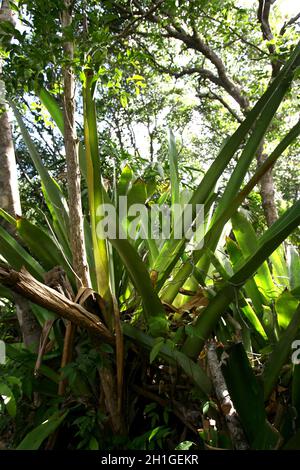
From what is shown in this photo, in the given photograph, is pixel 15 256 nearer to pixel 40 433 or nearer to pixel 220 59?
pixel 40 433

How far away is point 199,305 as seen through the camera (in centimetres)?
143

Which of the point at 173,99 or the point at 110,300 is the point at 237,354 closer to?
the point at 110,300

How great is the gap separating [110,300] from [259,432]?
22.0 inches

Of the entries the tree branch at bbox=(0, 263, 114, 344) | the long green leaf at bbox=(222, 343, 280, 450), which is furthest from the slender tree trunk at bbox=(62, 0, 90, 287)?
the long green leaf at bbox=(222, 343, 280, 450)

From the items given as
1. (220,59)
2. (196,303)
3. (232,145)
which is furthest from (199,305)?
(220,59)

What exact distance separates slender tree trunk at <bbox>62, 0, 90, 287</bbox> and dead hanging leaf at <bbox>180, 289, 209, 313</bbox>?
373 millimetres

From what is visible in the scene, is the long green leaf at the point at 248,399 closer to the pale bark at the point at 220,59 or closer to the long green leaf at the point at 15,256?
the long green leaf at the point at 15,256

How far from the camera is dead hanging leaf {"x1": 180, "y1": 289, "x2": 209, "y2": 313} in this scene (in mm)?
1421

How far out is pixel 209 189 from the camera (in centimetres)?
143

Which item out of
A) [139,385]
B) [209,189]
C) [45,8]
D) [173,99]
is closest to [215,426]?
[139,385]

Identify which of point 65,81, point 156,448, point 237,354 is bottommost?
point 156,448
